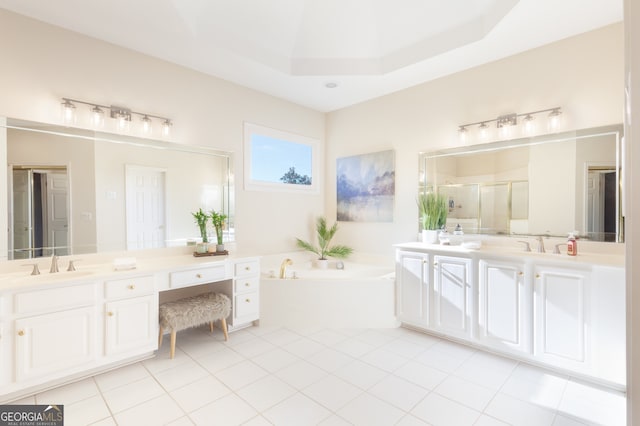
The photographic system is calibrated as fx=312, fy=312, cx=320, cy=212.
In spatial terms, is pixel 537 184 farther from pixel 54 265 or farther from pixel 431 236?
pixel 54 265

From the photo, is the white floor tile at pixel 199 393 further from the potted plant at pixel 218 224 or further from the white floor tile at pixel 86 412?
the potted plant at pixel 218 224

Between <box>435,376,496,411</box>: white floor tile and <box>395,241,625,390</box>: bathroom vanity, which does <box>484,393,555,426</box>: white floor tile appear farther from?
<box>395,241,625,390</box>: bathroom vanity

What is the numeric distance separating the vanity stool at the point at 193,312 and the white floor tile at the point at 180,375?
0.23 m

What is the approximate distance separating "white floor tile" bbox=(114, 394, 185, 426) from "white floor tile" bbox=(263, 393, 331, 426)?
0.61 meters

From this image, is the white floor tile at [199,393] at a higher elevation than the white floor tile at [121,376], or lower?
lower

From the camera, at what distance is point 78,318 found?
2326mm

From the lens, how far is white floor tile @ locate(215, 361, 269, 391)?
240 centimetres

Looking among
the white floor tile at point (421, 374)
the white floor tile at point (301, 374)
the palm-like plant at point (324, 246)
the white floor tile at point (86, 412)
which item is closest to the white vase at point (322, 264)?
the palm-like plant at point (324, 246)

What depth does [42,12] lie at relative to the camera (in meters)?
2.56

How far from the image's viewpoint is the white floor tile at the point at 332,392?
7.10ft

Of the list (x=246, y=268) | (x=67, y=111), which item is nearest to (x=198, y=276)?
(x=246, y=268)

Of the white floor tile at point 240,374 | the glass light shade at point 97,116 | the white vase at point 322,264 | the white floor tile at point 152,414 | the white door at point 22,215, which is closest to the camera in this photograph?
the white floor tile at point 152,414

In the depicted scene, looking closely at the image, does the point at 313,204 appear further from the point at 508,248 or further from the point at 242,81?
the point at 508,248

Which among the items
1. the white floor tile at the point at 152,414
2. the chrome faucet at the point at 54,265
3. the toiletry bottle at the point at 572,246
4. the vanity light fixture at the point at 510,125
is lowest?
the white floor tile at the point at 152,414
